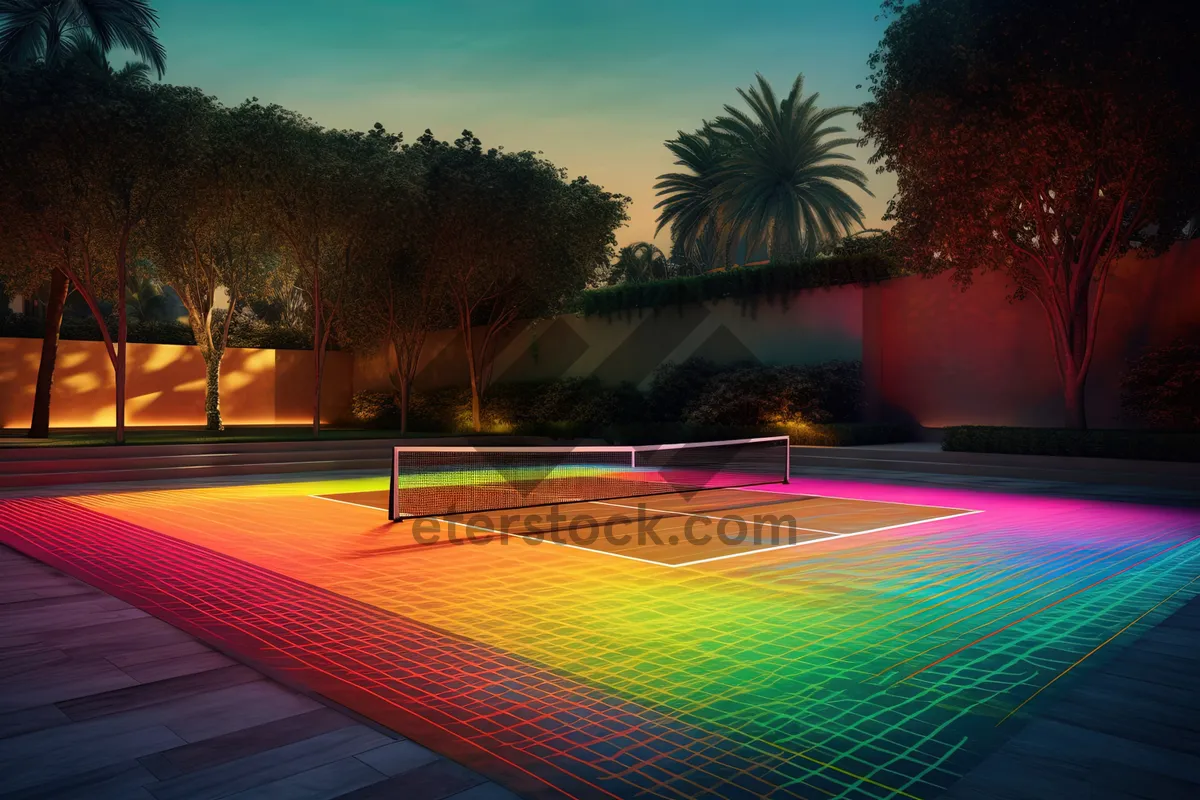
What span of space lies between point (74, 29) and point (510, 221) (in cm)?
1194

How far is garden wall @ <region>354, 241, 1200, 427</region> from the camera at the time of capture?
56.7 ft

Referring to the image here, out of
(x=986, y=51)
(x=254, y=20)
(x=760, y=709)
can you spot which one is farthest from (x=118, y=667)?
(x=254, y=20)

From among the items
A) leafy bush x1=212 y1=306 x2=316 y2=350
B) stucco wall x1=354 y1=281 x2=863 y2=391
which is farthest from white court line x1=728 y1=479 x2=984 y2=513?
leafy bush x1=212 y1=306 x2=316 y2=350

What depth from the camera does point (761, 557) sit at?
7.82 m

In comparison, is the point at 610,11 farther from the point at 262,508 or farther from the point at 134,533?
the point at 134,533

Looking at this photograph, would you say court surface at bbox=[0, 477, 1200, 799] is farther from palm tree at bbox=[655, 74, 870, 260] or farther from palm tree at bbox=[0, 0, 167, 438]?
palm tree at bbox=[655, 74, 870, 260]

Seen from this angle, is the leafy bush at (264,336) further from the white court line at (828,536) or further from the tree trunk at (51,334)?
the white court line at (828,536)

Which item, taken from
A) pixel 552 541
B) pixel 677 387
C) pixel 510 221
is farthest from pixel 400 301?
pixel 552 541

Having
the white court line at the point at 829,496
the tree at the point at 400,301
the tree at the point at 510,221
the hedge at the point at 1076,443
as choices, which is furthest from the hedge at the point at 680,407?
the white court line at the point at 829,496

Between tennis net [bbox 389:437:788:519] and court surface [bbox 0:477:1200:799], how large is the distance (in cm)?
144

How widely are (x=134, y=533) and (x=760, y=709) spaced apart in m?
8.03

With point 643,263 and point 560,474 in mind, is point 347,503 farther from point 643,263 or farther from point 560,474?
point 643,263

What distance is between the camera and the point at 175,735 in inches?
138

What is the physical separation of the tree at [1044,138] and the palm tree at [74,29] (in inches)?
727
